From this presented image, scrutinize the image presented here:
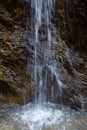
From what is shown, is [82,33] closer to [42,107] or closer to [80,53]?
[80,53]

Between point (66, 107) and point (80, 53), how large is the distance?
4.53 feet

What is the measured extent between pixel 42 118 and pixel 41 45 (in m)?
1.77

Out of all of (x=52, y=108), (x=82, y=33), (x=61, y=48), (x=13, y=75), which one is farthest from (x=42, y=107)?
(x=82, y=33)

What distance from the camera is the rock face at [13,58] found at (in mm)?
6266

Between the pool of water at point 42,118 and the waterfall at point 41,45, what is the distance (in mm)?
365

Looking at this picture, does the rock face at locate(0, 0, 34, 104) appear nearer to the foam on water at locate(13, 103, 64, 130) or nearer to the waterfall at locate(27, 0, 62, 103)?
the waterfall at locate(27, 0, 62, 103)

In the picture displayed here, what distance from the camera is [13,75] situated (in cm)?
630

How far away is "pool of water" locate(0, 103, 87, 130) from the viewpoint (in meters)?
5.44

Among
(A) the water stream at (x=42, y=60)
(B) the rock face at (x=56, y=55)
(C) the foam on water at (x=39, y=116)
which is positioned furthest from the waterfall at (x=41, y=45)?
(C) the foam on water at (x=39, y=116)

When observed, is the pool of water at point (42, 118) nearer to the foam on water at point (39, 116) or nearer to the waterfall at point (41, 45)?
the foam on water at point (39, 116)

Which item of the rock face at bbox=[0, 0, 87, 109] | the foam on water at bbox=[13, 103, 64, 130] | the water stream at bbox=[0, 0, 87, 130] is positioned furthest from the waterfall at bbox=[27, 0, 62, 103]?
the foam on water at bbox=[13, 103, 64, 130]

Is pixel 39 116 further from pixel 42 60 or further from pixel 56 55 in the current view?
pixel 56 55

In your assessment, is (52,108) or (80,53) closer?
(52,108)

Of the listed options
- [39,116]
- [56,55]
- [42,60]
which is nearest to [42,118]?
[39,116]
